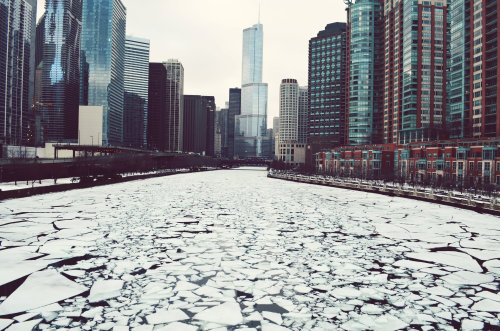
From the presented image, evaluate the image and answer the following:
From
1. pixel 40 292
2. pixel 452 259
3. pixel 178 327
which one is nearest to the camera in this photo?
pixel 178 327

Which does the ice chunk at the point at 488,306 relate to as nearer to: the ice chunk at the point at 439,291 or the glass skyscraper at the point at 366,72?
the ice chunk at the point at 439,291

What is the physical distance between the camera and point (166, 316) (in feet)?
25.3

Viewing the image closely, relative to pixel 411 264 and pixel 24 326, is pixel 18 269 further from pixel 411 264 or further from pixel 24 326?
pixel 411 264

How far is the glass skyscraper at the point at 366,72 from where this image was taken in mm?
156875

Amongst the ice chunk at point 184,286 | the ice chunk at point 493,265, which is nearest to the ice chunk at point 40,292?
the ice chunk at point 184,286

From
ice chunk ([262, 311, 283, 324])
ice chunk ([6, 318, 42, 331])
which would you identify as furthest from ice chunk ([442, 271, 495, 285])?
ice chunk ([6, 318, 42, 331])

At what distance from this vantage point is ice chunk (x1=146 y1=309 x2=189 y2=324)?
7477 millimetres

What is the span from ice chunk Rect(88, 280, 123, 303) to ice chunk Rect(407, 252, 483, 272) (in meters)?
10.0

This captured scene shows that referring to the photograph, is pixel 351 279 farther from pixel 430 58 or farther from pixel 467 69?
pixel 430 58

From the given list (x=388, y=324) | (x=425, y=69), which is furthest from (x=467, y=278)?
(x=425, y=69)

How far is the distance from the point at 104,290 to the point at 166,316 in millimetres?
2378

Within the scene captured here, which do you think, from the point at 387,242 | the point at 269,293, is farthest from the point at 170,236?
the point at 387,242

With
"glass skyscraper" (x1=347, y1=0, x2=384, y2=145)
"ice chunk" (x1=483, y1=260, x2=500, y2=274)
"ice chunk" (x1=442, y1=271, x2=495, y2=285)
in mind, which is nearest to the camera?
"ice chunk" (x1=442, y1=271, x2=495, y2=285)

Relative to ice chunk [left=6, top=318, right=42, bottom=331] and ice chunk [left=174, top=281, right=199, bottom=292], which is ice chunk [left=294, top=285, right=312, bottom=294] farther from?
ice chunk [left=6, top=318, right=42, bottom=331]
